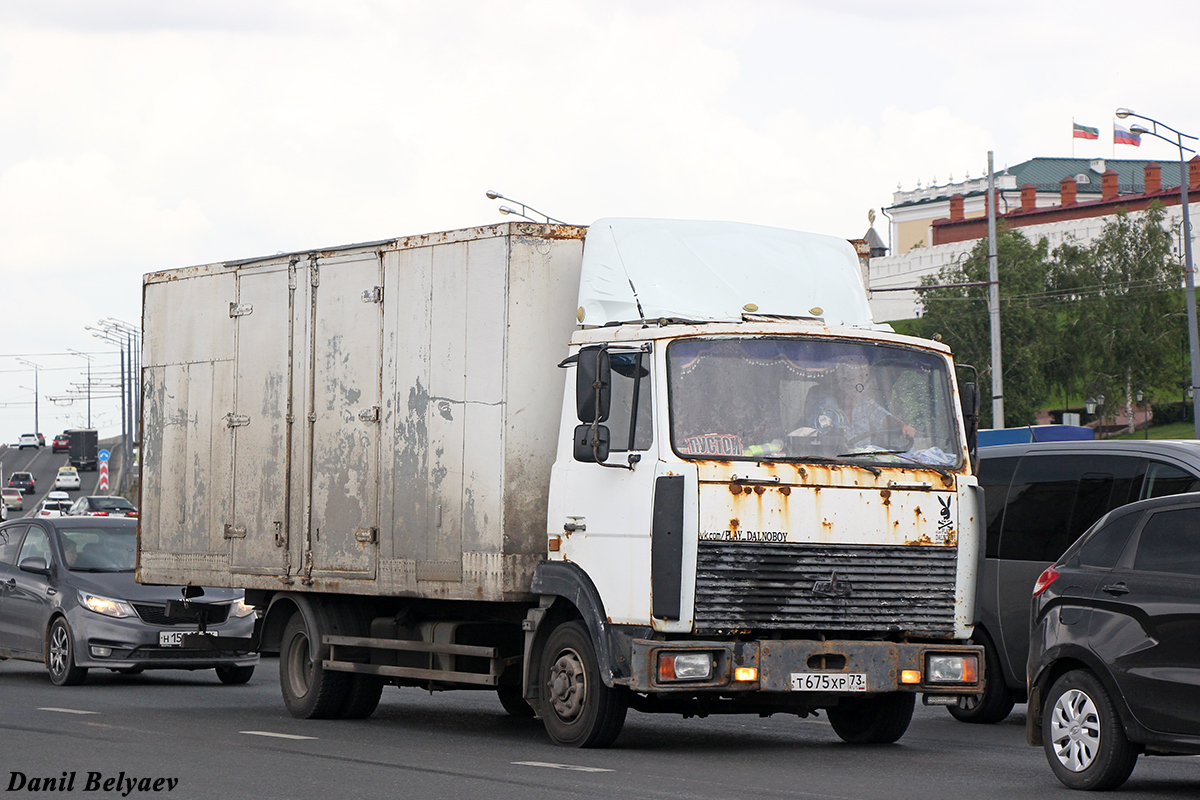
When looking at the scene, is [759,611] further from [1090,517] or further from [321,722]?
[321,722]

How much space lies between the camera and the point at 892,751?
11.6 metres

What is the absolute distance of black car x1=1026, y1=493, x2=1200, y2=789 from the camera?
9008mm

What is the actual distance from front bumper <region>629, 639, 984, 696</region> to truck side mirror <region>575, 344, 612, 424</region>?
1.39m

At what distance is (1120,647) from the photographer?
30.7 feet

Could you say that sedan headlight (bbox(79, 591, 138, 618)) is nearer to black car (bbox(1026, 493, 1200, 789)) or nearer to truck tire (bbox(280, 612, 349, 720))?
truck tire (bbox(280, 612, 349, 720))

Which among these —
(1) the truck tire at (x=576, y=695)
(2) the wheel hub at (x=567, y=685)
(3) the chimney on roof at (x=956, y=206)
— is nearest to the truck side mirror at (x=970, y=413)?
(1) the truck tire at (x=576, y=695)

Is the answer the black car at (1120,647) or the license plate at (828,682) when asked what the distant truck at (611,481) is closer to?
the license plate at (828,682)

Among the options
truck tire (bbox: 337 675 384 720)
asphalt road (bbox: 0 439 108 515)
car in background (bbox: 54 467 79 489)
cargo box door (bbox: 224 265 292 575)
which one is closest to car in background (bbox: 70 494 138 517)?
asphalt road (bbox: 0 439 108 515)

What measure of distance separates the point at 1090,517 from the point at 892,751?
7.87 feet

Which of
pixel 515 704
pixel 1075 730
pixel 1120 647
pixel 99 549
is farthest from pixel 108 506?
pixel 1120 647

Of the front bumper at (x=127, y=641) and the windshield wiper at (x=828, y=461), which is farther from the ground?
the windshield wiper at (x=828, y=461)

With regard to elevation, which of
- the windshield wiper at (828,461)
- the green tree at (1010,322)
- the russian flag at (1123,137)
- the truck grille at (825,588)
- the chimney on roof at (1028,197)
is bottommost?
the truck grille at (825,588)

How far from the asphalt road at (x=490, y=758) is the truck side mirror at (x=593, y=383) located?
2.08 metres

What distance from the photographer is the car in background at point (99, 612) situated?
16906 mm
